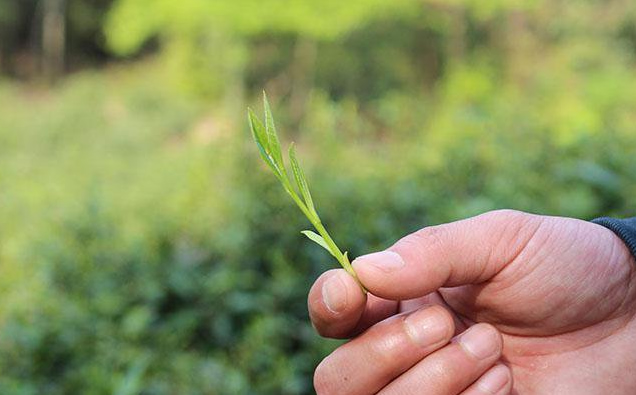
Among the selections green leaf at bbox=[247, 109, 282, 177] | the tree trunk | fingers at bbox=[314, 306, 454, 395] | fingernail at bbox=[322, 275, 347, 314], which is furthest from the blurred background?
the tree trunk

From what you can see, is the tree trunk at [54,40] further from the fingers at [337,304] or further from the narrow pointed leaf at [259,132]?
the narrow pointed leaf at [259,132]

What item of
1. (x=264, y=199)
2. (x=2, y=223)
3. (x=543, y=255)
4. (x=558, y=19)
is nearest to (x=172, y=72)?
(x=558, y=19)

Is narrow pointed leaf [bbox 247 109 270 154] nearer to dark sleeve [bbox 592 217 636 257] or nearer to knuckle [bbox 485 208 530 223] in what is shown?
knuckle [bbox 485 208 530 223]

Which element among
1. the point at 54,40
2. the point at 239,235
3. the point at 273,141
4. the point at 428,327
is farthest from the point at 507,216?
the point at 54,40

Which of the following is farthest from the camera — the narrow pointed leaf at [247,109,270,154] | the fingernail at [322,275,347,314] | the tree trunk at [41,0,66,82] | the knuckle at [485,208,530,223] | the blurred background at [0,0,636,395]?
the tree trunk at [41,0,66,82]

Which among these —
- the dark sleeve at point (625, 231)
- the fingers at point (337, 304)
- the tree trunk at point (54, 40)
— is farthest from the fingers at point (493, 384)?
Result: the tree trunk at point (54, 40)

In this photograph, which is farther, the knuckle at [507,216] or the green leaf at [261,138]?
the knuckle at [507,216]
